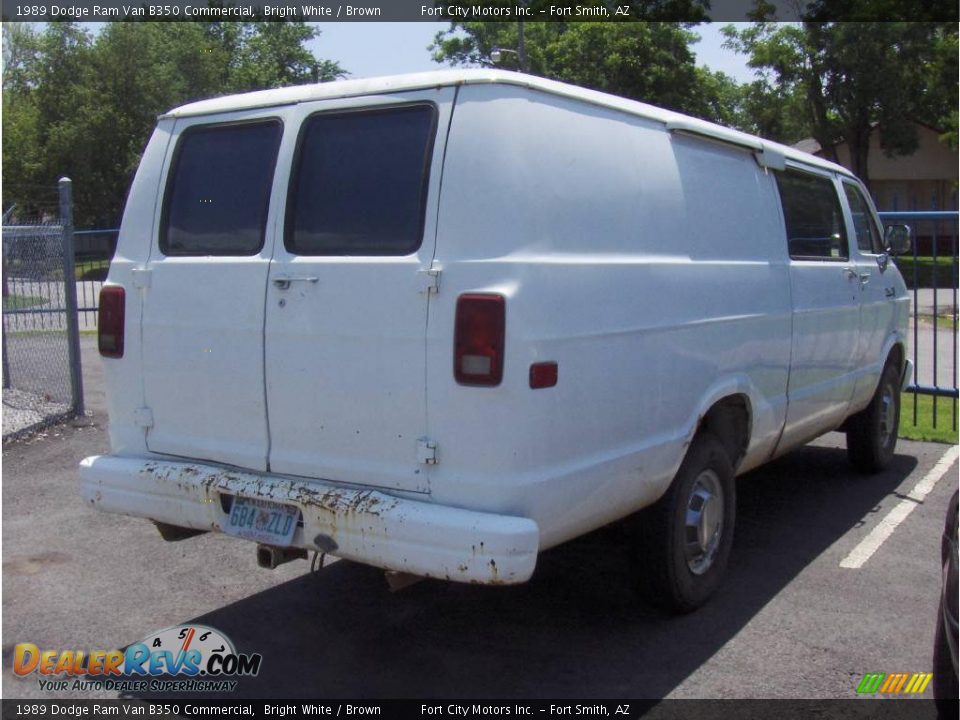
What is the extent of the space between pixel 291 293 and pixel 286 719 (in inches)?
65.9

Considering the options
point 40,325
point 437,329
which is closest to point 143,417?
point 437,329

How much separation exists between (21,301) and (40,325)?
1.42 ft

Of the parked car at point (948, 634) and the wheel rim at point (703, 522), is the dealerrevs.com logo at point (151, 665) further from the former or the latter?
the parked car at point (948, 634)

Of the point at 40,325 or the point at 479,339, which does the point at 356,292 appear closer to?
the point at 479,339

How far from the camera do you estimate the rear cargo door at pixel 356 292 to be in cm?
383

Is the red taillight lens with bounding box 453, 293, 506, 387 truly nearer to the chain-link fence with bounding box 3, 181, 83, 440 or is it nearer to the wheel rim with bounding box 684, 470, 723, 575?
the wheel rim with bounding box 684, 470, 723, 575

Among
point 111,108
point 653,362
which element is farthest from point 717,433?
point 111,108

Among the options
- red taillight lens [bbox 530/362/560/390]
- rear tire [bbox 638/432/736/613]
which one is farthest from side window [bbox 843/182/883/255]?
red taillight lens [bbox 530/362/560/390]

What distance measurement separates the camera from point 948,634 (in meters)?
3.06

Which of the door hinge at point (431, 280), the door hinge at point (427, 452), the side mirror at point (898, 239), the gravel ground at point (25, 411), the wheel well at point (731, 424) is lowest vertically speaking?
the gravel ground at point (25, 411)

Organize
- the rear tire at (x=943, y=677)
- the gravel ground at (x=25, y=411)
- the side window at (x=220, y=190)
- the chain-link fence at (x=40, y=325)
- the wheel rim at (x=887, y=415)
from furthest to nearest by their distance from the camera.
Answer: the chain-link fence at (x=40, y=325) < the gravel ground at (x=25, y=411) < the wheel rim at (x=887, y=415) < the side window at (x=220, y=190) < the rear tire at (x=943, y=677)

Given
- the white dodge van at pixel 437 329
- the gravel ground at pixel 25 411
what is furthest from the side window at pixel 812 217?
the gravel ground at pixel 25 411

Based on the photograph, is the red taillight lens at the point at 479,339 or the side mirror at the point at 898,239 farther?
the side mirror at the point at 898,239

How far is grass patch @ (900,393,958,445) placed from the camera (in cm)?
866
